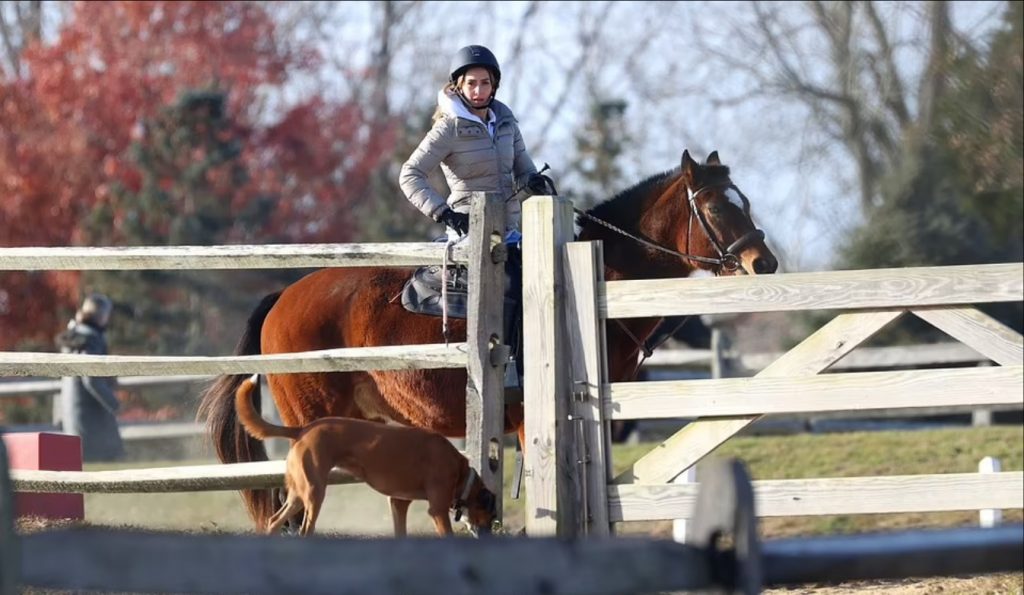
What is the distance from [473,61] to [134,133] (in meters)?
18.3

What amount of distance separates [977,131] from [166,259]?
14.0 m

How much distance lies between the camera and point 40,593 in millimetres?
5598

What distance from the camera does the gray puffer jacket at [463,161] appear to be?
6918 millimetres

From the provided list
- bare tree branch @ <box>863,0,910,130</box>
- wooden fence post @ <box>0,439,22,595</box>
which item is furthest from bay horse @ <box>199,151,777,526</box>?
bare tree branch @ <box>863,0,910,130</box>

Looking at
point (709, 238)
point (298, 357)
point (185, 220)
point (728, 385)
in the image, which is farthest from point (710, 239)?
point (185, 220)

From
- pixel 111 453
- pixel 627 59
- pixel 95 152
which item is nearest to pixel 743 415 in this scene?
pixel 111 453

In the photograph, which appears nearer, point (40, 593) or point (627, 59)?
point (40, 593)

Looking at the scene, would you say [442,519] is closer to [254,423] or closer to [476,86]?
[254,423]

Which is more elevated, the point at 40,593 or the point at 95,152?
the point at 95,152

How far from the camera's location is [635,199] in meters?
7.63

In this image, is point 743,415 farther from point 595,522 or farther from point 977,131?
point 977,131

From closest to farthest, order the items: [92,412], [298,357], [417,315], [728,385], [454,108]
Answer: [728,385] < [298,357] < [454,108] < [417,315] < [92,412]

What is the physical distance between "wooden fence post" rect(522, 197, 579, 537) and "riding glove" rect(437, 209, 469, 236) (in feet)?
2.97

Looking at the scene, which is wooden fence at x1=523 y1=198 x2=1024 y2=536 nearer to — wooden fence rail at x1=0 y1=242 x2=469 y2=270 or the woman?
wooden fence rail at x1=0 y1=242 x2=469 y2=270
